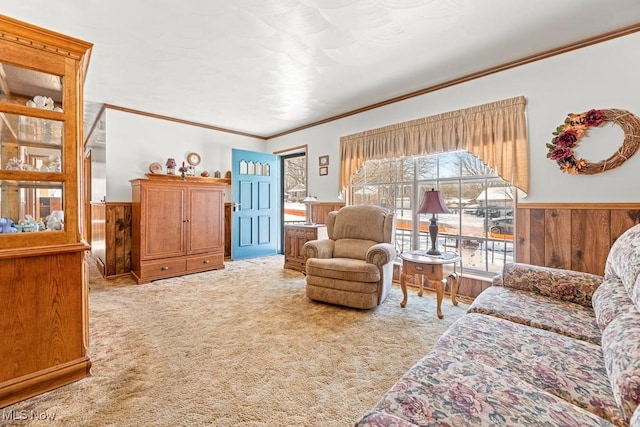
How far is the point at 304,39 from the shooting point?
245 cm

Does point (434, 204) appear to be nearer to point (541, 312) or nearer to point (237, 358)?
point (541, 312)

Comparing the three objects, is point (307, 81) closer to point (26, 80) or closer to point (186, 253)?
point (26, 80)

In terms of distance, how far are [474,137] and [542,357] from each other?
97.0 inches

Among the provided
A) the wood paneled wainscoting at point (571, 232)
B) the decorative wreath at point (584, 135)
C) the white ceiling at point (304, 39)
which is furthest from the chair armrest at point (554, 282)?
the white ceiling at point (304, 39)

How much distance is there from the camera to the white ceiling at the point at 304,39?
2.05m

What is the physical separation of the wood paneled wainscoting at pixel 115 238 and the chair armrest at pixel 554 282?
4717mm

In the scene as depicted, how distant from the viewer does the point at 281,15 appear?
84.3 inches

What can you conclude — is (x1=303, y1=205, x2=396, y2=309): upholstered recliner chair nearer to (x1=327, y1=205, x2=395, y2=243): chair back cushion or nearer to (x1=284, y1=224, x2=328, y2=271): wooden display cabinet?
(x1=327, y1=205, x2=395, y2=243): chair back cushion

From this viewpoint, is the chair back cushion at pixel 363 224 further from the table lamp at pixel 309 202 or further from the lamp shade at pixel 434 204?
the table lamp at pixel 309 202

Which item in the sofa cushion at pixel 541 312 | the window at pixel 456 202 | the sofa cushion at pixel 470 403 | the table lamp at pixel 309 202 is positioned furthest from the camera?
the table lamp at pixel 309 202

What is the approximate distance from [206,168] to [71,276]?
360cm

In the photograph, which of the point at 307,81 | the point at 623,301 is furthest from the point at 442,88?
the point at 623,301

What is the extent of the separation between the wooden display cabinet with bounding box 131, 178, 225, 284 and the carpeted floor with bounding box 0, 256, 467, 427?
61 centimetres

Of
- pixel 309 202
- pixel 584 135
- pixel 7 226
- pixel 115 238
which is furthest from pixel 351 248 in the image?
pixel 115 238
